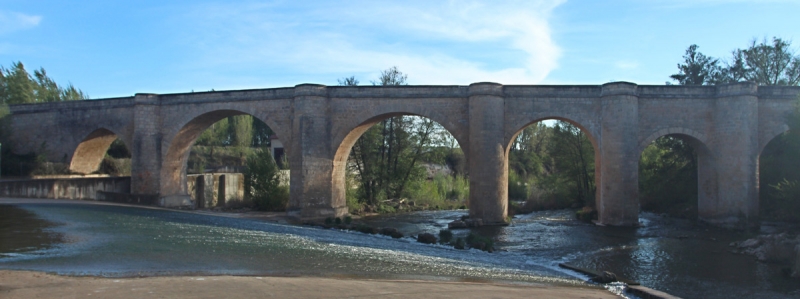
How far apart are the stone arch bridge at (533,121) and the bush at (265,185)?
362 centimetres

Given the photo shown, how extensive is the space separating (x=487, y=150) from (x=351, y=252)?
26.5 feet

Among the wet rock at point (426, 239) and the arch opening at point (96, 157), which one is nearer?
the wet rock at point (426, 239)

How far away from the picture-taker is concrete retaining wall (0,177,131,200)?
2005 centimetres

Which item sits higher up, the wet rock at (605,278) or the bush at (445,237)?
the bush at (445,237)

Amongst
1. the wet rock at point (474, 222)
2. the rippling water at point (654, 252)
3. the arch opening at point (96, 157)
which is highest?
the arch opening at point (96, 157)

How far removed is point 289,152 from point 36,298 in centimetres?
1418

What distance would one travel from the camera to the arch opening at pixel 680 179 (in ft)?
63.1

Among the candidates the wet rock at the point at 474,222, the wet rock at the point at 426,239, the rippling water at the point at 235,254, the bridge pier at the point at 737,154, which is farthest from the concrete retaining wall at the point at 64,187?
the bridge pier at the point at 737,154

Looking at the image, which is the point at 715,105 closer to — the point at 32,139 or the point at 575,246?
the point at 575,246

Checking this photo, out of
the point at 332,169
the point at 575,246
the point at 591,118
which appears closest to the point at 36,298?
the point at 575,246

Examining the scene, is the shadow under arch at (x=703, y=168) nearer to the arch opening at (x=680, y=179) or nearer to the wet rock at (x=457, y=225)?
the arch opening at (x=680, y=179)

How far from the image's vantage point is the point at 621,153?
1842 centimetres

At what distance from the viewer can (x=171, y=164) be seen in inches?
906

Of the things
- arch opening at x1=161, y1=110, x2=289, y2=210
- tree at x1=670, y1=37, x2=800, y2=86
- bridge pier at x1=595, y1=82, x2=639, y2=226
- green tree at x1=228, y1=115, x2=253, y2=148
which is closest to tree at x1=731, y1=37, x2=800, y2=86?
tree at x1=670, y1=37, x2=800, y2=86
